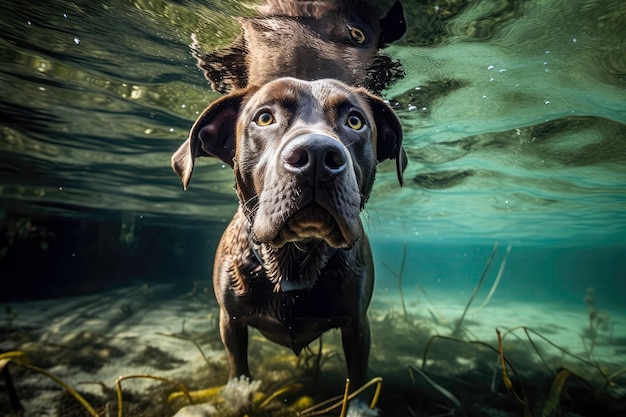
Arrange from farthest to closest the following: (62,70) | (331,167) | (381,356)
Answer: (381,356), (62,70), (331,167)

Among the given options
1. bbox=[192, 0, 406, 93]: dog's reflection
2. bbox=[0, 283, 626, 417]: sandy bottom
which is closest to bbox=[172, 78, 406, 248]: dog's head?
bbox=[192, 0, 406, 93]: dog's reflection

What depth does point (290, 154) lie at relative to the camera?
7.34 feet

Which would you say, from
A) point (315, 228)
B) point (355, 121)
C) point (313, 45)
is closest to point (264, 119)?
point (355, 121)

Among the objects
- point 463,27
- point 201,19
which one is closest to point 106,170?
point 201,19

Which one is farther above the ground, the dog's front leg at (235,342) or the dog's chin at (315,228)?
the dog's chin at (315,228)

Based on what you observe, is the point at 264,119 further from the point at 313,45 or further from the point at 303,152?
the point at 313,45

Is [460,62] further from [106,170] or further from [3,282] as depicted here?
[3,282]

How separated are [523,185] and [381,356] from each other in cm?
1050

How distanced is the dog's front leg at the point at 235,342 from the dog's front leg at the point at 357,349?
45.6 inches

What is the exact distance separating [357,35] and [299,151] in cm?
349

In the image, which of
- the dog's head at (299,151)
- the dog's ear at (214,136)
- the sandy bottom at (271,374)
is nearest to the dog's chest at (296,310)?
the dog's head at (299,151)

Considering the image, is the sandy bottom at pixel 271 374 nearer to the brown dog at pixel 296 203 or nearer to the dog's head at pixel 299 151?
the brown dog at pixel 296 203

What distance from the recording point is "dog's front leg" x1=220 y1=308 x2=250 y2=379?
3.72 m

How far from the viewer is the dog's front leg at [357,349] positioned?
3471 mm
